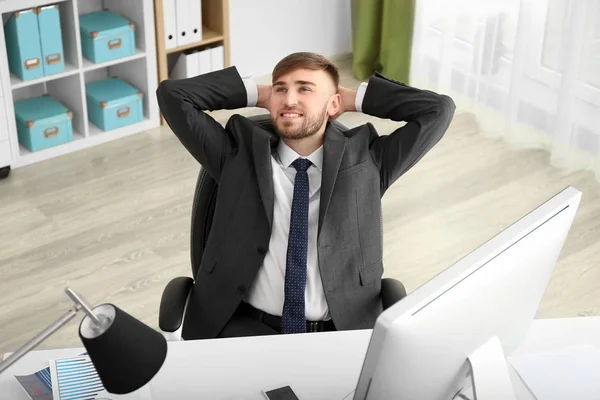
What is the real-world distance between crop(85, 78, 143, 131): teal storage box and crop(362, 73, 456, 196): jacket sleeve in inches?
80.0

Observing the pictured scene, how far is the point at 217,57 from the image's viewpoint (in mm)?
4363

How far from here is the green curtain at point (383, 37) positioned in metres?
4.56

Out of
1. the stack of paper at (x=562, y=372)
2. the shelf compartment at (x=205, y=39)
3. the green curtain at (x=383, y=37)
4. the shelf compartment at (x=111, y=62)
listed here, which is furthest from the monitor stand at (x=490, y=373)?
the green curtain at (x=383, y=37)

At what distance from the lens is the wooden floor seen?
3.26 meters

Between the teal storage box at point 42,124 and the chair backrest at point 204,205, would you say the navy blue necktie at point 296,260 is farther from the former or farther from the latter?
the teal storage box at point 42,124

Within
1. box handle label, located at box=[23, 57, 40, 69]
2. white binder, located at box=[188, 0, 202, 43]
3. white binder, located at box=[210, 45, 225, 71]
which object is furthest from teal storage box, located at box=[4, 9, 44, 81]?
white binder, located at box=[210, 45, 225, 71]

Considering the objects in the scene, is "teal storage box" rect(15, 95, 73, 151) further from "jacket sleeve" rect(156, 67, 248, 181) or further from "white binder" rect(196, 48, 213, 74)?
"jacket sleeve" rect(156, 67, 248, 181)

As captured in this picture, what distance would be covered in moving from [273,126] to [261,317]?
470mm

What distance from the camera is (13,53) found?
385 centimetres

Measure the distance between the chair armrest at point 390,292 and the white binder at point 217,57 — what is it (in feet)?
7.66

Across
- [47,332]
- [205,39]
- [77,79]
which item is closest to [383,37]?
[205,39]

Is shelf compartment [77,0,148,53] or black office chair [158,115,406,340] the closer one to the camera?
black office chair [158,115,406,340]

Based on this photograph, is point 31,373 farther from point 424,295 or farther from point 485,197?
point 485,197

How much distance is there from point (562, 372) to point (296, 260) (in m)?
0.64
